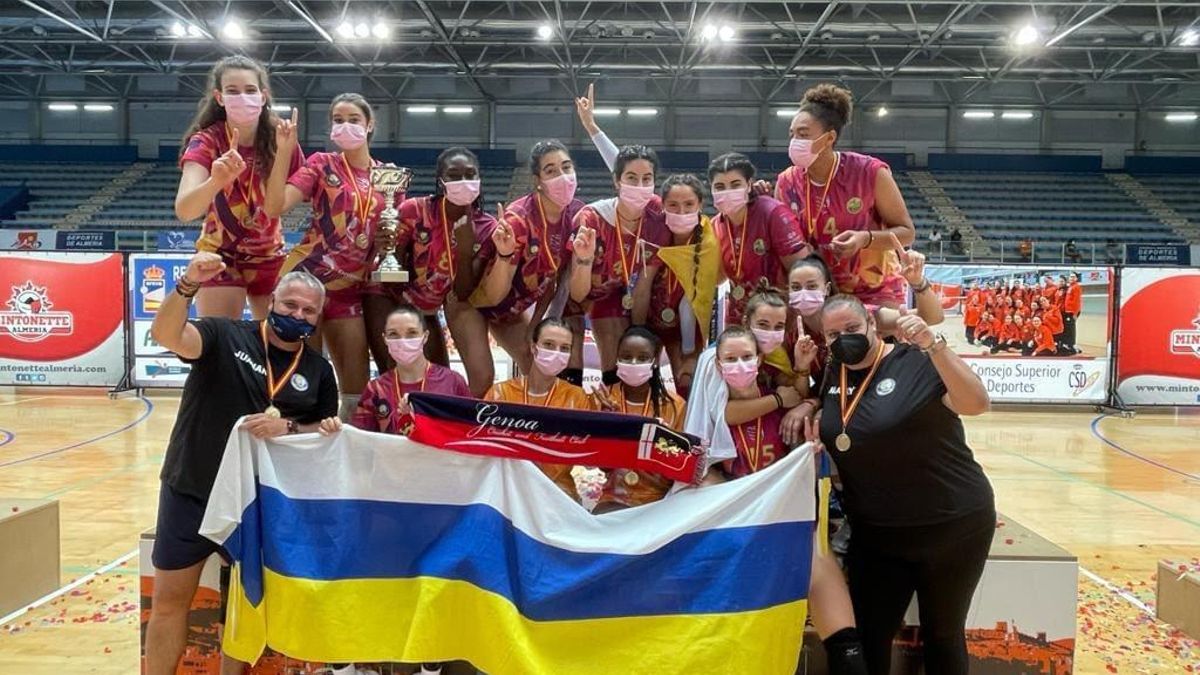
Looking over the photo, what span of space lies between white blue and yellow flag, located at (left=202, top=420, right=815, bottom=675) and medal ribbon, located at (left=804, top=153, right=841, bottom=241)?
127cm

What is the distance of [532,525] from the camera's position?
275 centimetres

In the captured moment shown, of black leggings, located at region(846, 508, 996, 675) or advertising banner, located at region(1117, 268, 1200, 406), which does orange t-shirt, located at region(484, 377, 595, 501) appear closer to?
black leggings, located at region(846, 508, 996, 675)

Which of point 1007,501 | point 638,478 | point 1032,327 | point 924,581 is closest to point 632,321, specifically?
point 638,478

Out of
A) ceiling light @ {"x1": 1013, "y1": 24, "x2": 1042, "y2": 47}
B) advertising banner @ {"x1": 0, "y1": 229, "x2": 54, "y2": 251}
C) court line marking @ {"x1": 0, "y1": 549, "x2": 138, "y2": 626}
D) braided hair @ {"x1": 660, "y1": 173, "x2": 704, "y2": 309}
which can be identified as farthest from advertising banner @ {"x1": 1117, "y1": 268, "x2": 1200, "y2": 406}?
advertising banner @ {"x1": 0, "y1": 229, "x2": 54, "y2": 251}

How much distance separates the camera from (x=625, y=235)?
3.52 m

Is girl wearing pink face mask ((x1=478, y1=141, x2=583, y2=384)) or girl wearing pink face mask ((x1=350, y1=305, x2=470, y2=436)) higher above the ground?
girl wearing pink face mask ((x1=478, y1=141, x2=583, y2=384))

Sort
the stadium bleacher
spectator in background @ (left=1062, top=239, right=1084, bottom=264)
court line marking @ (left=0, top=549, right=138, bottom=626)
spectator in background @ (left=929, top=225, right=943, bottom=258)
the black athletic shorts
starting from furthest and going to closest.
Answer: the stadium bleacher < spectator in background @ (left=929, top=225, right=943, bottom=258) < spectator in background @ (left=1062, top=239, right=1084, bottom=264) < court line marking @ (left=0, top=549, right=138, bottom=626) < the black athletic shorts

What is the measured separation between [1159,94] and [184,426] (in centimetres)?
2767

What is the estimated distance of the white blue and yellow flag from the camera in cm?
264

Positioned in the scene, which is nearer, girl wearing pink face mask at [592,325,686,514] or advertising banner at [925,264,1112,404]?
girl wearing pink face mask at [592,325,686,514]

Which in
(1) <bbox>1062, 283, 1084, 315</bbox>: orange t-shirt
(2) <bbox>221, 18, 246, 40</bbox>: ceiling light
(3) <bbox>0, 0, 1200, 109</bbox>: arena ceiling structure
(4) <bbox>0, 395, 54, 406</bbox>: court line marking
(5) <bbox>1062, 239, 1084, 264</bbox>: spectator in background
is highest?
(3) <bbox>0, 0, 1200, 109</bbox>: arena ceiling structure

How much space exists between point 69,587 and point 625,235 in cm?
376

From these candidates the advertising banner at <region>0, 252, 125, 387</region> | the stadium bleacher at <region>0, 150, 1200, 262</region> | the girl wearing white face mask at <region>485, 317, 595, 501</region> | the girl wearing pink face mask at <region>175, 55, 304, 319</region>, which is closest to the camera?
the girl wearing pink face mask at <region>175, 55, 304, 319</region>

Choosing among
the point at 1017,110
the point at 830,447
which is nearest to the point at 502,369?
the point at 830,447
